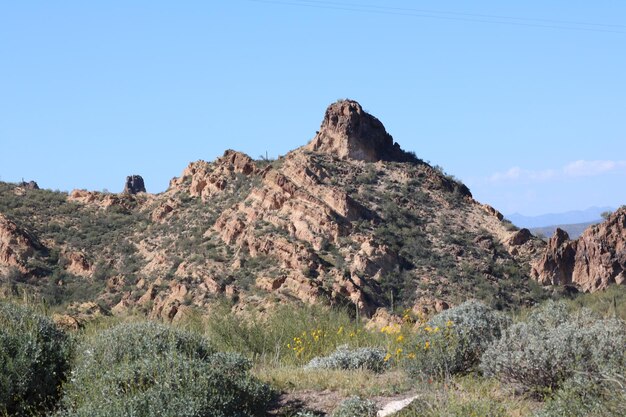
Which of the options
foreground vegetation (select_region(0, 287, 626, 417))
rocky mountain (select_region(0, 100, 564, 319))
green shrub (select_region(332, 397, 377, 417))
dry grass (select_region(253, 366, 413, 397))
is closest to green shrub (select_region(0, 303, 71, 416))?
foreground vegetation (select_region(0, 287, 626, 417))

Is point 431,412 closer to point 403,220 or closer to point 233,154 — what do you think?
point 403,220

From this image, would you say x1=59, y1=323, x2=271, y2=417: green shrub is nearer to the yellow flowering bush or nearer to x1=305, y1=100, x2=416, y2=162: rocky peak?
the yellow flowering bush

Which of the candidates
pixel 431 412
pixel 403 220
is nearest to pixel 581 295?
pixel 403 220

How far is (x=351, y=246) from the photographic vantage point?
1486 inches

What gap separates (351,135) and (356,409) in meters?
35.8

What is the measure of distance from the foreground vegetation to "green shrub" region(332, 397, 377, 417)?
16 mm

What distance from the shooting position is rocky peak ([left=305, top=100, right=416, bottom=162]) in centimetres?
4478

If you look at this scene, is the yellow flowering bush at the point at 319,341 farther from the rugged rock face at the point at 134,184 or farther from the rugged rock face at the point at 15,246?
the rugged rock face at the point at 134,184

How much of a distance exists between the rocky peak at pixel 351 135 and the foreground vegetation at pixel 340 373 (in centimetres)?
3076

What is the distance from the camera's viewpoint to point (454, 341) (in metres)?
12.8

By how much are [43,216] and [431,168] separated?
1971cm

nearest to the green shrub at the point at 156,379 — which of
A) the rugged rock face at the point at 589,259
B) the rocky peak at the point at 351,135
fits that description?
the rugged rock face at the point at 589,259

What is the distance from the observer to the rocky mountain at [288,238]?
117 feet

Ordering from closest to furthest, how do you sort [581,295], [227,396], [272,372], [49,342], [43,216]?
[227,396] → [49,342] → [272,372] → [581,295] → [43,216]
